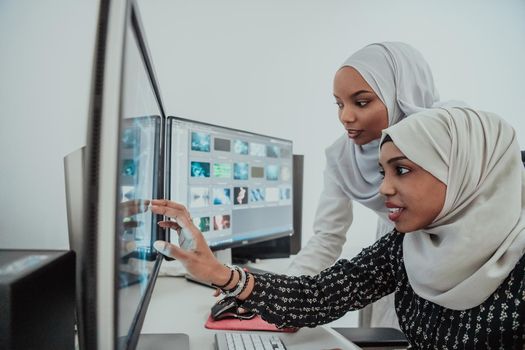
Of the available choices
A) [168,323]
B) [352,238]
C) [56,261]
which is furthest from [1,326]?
[352,238]

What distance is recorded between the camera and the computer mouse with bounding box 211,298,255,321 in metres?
0.88

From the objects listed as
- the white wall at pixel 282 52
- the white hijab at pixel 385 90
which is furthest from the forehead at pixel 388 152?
the white wall at pixel 282 52

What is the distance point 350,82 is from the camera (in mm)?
1082

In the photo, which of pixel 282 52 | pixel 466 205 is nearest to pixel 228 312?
pixel 466 205

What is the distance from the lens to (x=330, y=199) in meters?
1.35

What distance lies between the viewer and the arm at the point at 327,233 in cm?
117

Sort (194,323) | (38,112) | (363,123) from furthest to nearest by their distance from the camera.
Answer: (363,123) < (38,112) < (194,323)

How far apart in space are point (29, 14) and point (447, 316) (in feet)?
4.52

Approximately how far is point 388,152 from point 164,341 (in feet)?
1.78

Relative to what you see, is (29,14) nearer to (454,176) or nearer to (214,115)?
(214,115)

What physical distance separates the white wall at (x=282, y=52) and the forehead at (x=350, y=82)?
0.69 meters

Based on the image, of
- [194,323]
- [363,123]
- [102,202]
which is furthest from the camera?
[363,123]

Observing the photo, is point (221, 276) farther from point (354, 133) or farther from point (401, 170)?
point (354, 133)

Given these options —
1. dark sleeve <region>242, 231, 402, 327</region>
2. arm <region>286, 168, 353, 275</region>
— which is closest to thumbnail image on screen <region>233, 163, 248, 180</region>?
arm <region>286, 168, 353, 275</region>
